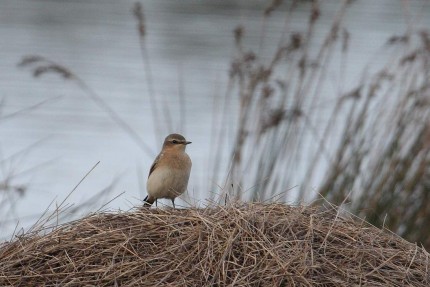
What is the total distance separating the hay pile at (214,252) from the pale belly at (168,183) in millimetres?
1628

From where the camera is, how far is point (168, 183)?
7.04m

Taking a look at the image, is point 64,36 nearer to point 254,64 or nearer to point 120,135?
point 120,135

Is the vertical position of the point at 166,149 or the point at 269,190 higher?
the point at 166,149

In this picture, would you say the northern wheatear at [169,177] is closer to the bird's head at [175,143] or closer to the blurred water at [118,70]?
the bird's head at [175,143]

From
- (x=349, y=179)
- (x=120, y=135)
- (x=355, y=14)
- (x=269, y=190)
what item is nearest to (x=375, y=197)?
(x=349, y=179)

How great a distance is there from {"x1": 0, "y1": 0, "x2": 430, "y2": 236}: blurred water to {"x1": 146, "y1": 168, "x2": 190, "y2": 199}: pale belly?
2.09 metres

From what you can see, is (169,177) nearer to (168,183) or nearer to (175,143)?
(168,183)

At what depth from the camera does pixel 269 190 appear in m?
8.53

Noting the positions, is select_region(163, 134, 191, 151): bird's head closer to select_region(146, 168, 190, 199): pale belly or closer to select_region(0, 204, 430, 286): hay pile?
select_region(146, 168, 190, 199): pale belly

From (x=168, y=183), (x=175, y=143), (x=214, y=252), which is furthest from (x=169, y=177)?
→ (x=214, y=252)

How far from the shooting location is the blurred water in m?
11.8

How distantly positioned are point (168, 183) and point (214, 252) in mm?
2147

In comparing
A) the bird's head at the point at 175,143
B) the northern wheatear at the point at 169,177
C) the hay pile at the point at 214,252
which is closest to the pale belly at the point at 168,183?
the northern wheatear at the point at 169,177

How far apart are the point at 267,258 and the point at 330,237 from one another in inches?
16.6
